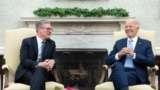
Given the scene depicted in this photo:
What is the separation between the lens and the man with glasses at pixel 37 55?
459 cm

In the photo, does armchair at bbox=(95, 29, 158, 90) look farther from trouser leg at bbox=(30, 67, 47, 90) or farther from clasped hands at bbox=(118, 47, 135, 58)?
trouser leg at bbox=(30, 67, 47, 90)

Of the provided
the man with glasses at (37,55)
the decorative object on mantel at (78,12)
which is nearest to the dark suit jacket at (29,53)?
the man with glasses at (37,55)

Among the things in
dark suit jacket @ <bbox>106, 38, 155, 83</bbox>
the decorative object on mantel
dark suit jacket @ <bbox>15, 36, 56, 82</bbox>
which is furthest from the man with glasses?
the decorative object on mantel

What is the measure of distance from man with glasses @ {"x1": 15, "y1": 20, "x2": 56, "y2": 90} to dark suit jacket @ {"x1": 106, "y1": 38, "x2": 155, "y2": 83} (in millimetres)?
671

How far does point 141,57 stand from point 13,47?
146cm

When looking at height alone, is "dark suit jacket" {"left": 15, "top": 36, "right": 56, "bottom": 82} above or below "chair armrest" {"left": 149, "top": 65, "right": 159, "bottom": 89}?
above

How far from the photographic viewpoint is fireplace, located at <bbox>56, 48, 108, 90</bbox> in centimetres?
642

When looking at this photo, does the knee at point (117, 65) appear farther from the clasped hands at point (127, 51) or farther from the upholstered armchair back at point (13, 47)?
the upholstered armchair back at point (13, 47)

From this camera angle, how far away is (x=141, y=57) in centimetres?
458

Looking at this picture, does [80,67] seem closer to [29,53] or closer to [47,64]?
[29,53]

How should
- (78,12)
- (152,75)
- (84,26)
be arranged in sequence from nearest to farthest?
(152,75) → (78,12) → (84,26)

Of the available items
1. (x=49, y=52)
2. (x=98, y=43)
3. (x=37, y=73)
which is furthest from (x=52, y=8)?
(x=37, y=73)

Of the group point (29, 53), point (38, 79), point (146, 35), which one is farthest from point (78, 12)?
point (38, 79)

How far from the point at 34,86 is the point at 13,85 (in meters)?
0.28
